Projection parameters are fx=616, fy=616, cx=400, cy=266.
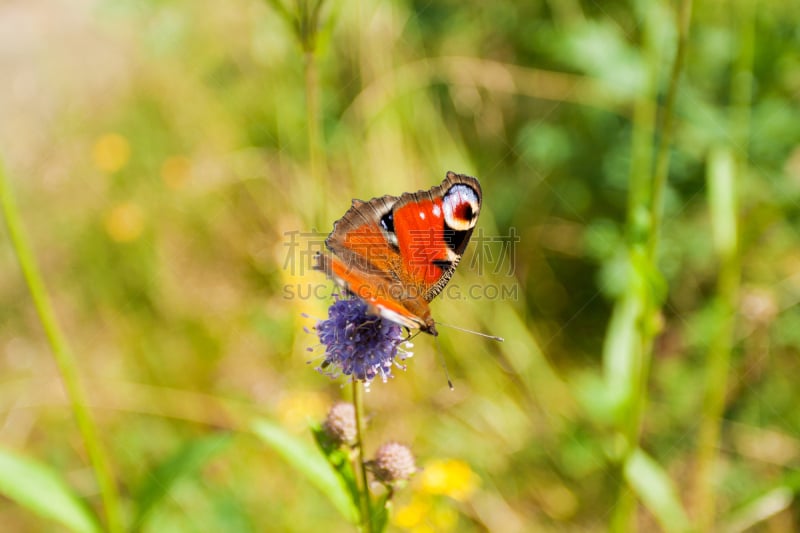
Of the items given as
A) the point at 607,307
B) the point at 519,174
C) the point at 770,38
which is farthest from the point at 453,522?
the point at 770,38

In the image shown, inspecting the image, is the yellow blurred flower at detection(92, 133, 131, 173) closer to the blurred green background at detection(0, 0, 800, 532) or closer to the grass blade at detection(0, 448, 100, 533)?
the blurred green background at detection(0, 0, 800, 532)

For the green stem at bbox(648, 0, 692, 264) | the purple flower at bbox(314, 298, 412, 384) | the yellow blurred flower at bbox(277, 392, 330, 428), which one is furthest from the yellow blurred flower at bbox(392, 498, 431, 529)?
the green stem at bbox(648, 0, 692, 264)

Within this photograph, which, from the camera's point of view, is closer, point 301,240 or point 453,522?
point 453,522

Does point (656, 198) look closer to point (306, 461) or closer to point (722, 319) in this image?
point (722, 319)

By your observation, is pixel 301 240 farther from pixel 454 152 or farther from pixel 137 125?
pixel 137 125

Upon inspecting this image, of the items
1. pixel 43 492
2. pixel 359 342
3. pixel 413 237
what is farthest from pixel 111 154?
pixel 359 342
